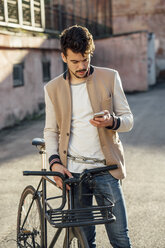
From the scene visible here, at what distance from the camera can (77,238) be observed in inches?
99.6

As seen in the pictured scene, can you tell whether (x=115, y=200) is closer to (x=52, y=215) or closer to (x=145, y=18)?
(x=52, y=215)

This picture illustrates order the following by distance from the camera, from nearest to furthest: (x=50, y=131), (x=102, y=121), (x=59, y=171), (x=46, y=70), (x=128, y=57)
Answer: (x=102, y=121), (x=59, y=171), (x=50, y=131), (x=46, y=70), (x=128, y=57)

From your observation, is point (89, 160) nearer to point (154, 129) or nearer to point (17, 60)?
point (154, 129)

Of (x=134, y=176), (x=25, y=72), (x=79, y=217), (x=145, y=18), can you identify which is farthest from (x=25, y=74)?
(x=145, y=18)

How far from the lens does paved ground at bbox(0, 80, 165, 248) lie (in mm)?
4453

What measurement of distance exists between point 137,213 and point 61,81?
8.63ft

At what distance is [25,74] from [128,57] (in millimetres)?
9079

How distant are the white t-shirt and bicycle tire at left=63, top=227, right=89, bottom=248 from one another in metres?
0.44

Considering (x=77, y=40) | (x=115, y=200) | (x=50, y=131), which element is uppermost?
(x=77, y=40)

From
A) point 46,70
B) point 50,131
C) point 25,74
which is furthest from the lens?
point 46,70

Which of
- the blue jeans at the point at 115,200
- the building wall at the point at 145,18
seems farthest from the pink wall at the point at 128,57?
the blue jeans at the point at 115,200

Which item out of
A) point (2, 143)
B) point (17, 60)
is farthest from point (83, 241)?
point (17, 60)

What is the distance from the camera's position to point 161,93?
1911cm

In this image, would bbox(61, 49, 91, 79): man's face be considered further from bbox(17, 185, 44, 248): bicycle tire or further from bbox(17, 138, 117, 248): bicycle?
bbox(17, 185, 44, 248): bicycle tire
